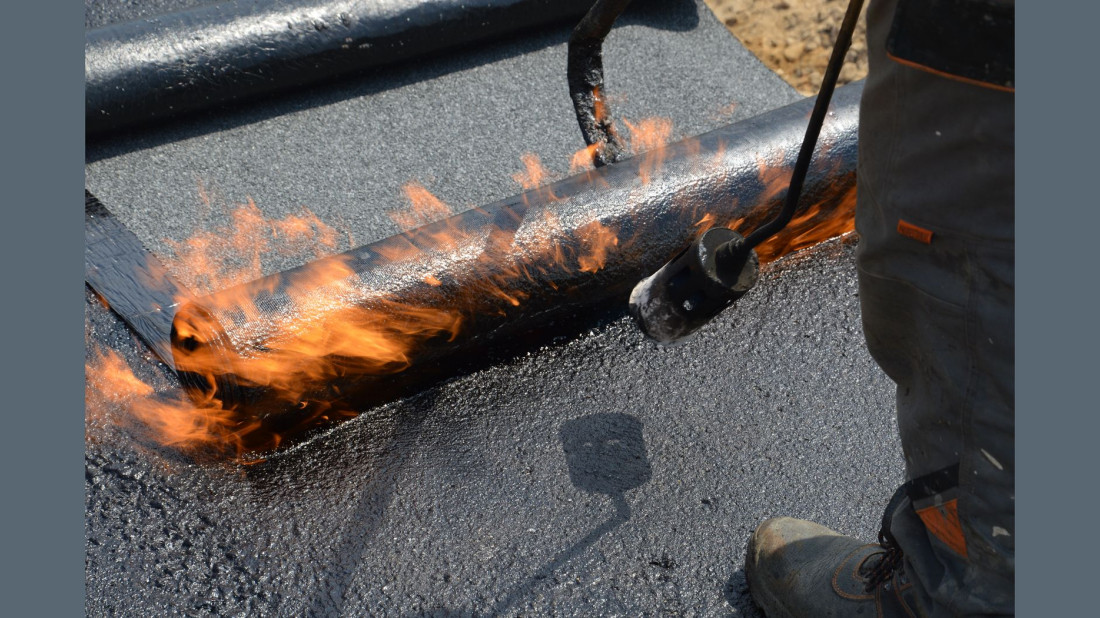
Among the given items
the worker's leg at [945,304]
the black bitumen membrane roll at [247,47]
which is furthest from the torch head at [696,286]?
the black bitumen membrane roll at [247,47]

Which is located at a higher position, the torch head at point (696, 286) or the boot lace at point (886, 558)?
the torch head at point (696, 286)

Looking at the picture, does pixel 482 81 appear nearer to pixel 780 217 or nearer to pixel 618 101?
pixel 618 101

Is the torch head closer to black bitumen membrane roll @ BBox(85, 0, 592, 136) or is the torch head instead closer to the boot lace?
the boot lace

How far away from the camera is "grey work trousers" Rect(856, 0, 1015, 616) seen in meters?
1.30

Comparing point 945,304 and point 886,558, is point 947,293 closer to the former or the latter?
point 945,304

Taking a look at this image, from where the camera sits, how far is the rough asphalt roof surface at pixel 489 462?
2057 mm

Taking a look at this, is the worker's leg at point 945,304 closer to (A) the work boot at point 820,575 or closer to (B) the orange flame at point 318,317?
(A) the work boot at point 820,575

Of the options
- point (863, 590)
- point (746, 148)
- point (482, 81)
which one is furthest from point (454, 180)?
point (863, 590)

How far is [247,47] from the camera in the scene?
337cm

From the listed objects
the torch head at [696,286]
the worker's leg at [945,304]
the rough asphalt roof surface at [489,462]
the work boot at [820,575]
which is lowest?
the rough asphalt roof surface at [489,462]

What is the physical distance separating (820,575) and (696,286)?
65 centimetres

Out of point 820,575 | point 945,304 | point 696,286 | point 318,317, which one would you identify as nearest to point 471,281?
point 318,317

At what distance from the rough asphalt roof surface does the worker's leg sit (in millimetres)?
645

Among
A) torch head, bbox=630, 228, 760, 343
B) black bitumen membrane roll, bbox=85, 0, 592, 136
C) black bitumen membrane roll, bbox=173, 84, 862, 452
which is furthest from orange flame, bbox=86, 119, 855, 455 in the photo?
black bitumen membrane roll, bbox=85, 0, 592, 136
